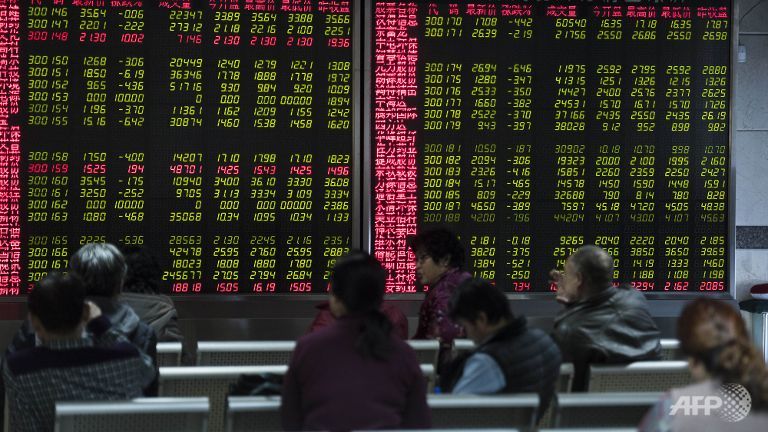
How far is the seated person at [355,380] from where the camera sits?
9.90ft

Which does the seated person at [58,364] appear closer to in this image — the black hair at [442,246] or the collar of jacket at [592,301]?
the collar of jacket at [592,301]

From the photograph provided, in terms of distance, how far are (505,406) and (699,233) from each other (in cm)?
444

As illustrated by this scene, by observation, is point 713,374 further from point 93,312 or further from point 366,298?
point 93,312

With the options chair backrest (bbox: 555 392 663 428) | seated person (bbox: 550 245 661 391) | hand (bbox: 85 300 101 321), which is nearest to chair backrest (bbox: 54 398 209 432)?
hand (bbox: 85 300 101 321)

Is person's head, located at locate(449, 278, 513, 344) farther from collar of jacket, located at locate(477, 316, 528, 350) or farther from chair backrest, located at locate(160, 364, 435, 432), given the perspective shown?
chair backrest, located at locate(160, 364, 435, 432)

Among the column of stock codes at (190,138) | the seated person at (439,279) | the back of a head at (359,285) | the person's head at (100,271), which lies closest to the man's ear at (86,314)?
the person's head at (100,271)

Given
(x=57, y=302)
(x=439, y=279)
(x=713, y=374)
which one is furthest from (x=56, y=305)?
(x=439, y=279)

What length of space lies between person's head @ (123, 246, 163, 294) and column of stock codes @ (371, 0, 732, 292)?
2.11 meters

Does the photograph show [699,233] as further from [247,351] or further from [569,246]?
[247,351]

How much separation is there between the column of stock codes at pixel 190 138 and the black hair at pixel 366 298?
11.9ft

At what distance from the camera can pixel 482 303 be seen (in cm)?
358

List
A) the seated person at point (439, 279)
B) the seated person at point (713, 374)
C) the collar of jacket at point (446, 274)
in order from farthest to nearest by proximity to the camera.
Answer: the collar of jacket at point (446, 274)
the seated person at point (439, 279)
the seated person at point (713, 374)

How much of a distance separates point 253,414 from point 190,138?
12.5 ft

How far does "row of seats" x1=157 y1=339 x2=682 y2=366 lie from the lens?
454cm
